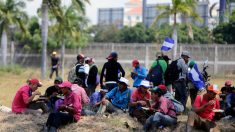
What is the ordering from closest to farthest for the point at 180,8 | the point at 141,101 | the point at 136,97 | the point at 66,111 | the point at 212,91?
the point at 212,91, the point at 66,111, the point at 141,101, the point at 136,97, the point at 180,8

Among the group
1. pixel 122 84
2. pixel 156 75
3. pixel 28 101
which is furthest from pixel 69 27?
pixel 122 84

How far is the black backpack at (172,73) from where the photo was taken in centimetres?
1240

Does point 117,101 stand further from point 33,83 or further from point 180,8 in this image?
point 180,8

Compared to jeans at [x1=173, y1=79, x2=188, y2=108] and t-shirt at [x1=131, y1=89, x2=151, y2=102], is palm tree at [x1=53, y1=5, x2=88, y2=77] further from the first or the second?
t-shirt at [x1=131, y1=89, x2=151, y2=102]

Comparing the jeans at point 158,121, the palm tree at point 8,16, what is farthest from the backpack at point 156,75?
the palm tree at point 8,16

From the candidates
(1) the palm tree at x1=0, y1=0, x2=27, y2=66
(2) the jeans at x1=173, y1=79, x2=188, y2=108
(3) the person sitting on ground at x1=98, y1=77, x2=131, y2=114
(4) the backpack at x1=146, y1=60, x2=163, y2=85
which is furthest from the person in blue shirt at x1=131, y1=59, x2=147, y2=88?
(1) the palm tree at x1=0, y1=0, x2=27, y2=66

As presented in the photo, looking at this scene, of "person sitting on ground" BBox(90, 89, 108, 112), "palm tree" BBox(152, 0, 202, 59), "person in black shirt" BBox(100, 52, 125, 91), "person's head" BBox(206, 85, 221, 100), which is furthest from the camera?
"palm tree" BBox(152, 0, 202, 59)

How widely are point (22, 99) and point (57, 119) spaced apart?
1809 mm

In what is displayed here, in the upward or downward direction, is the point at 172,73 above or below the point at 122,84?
above

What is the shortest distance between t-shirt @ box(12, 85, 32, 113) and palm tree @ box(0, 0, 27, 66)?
79.4 feet

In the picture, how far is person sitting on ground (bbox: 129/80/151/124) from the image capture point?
1097 cm

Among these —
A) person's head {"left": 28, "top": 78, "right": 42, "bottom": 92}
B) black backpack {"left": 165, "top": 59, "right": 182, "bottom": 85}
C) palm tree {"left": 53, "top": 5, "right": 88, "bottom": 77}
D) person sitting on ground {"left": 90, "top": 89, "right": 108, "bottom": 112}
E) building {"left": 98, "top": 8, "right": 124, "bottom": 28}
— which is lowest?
person sitting on ground {"left": 90, "top": 89, "right": 108, "bottom": 112}

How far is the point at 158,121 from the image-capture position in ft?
34.0

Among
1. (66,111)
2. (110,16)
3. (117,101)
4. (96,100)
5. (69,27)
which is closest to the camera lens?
(66,111)
